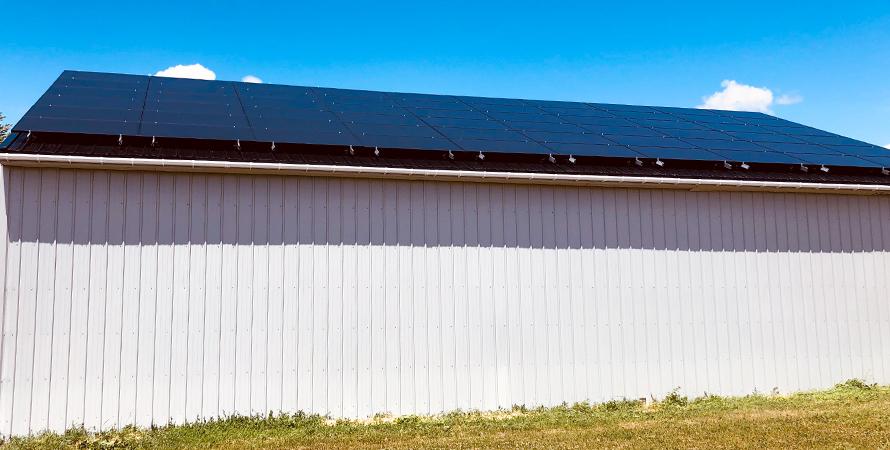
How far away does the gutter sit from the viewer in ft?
23.1

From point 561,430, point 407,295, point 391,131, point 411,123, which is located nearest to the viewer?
point 561,430

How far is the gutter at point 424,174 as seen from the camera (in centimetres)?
704

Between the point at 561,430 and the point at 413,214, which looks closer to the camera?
the point at 561,430

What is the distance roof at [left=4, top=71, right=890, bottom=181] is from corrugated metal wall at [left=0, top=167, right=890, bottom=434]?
46 centimetres

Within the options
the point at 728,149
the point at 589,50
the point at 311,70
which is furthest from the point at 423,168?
the point at 589,50

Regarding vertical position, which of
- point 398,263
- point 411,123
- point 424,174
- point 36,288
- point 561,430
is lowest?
point 561,430

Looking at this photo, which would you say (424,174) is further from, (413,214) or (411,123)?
(411,123)

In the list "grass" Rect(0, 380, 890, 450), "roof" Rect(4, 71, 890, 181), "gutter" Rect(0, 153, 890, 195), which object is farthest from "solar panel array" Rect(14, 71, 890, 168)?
"grass" Rect(0, 380, 890, 450)

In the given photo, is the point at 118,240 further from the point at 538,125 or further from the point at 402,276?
the point at 538,125

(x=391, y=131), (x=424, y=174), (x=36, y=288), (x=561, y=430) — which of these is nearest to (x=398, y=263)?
(x=424, y=174)

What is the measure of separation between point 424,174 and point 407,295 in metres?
1.54

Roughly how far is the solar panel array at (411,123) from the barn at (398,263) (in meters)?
0.08

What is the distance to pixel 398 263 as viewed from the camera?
27.1 feet

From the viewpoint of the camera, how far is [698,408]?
8469 mm
